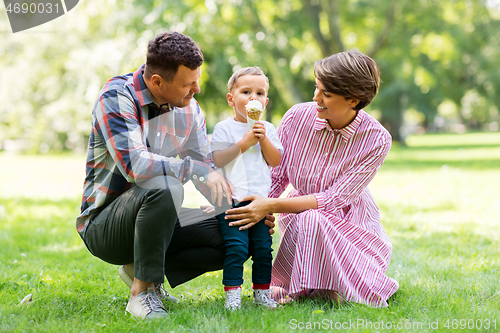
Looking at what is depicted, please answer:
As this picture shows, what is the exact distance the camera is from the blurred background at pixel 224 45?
13.3 meters

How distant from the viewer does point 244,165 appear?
8.97 feet

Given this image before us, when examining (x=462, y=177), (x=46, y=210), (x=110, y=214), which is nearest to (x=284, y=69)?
(x=462, y=177)

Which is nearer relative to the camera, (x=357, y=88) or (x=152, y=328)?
(x=152, y=328)

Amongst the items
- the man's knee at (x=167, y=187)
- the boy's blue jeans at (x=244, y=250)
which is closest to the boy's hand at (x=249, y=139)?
the boy's blue jeans at (x=244, y=250)

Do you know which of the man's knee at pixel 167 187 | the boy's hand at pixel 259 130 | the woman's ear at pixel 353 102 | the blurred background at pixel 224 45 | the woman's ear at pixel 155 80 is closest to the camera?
the man's knee at pixel 167 187

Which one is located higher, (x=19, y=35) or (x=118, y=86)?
(x=19, y=35)

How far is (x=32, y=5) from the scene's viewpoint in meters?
4.71

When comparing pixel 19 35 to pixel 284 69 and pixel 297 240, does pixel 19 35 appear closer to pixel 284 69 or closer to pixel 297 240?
pixel 284 69

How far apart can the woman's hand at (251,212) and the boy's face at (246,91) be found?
1.68 feet

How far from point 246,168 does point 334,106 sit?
61cm

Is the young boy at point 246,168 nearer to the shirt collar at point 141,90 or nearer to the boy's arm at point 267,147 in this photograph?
the boy's arm at point 267,147

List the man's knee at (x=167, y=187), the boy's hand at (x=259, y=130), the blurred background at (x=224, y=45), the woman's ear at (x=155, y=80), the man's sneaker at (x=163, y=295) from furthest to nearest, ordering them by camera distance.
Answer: the blurred background at (x=224, y=45) → the man's sneaker at (x=163, y=295) → the boy's hand at (x=259, y=130) → the woman's ear at (x=155, y=80) → the man's knee at (x=167, y=187)

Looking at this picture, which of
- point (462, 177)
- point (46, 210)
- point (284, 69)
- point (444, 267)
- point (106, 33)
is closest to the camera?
point (444, 267)

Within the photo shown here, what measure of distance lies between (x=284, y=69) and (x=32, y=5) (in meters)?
9.79
